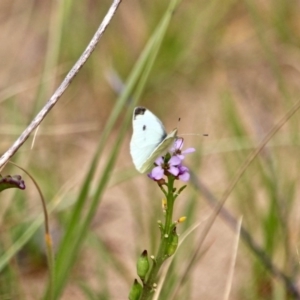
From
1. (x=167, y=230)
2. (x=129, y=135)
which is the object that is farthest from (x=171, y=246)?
(x=129, y=135)

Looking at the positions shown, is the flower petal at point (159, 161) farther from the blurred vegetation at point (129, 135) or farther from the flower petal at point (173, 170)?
the blurred vegetation at point (129, 135)

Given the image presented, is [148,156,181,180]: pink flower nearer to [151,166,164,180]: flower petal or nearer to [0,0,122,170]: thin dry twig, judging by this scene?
[151,166,164,180]: flower petal

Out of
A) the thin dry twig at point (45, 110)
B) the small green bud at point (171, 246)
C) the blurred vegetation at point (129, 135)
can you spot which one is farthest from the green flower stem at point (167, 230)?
the blurred vegetation at point (129, 135)

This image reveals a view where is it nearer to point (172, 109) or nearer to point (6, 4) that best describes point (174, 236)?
point (172, 109)

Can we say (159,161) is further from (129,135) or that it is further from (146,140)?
(129,135)

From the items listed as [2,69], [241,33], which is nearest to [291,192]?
[241,33]

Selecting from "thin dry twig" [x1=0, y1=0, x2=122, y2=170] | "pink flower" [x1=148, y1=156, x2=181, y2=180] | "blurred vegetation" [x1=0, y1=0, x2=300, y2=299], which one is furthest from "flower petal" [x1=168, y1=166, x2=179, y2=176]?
"blurred vegetation" [x1=0, y1=0, x2=300, y2=299]
